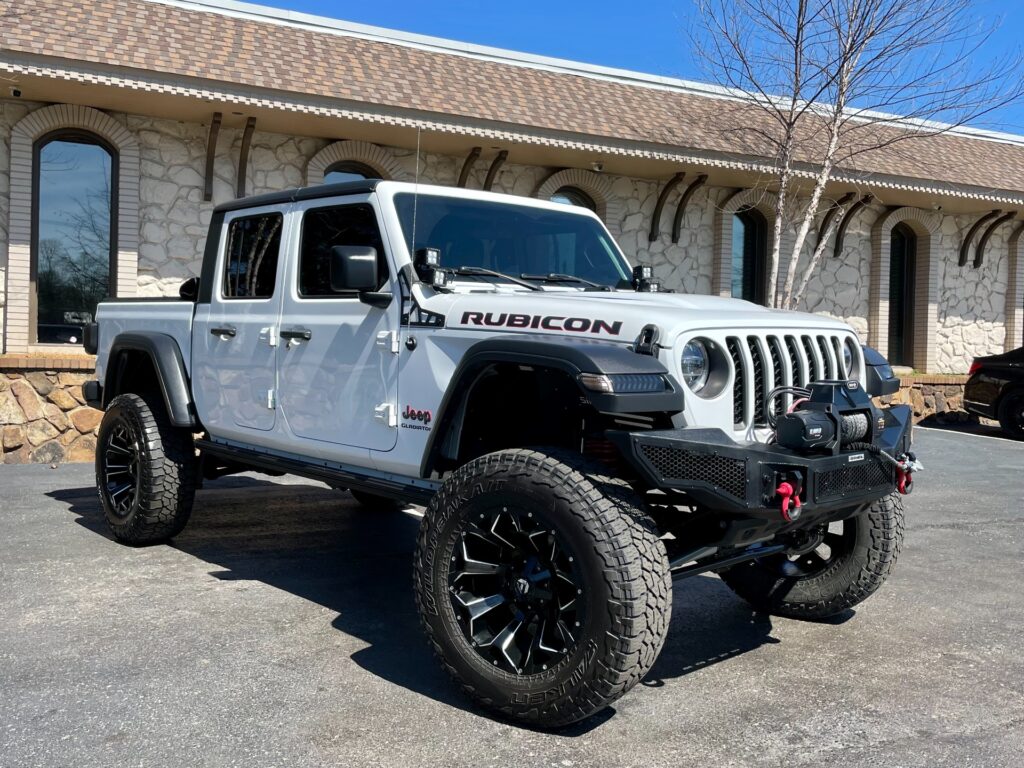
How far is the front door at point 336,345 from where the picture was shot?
4383 mm

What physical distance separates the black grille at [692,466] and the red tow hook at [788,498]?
0.51ft

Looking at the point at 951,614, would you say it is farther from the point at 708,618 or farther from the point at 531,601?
the point at 531,601

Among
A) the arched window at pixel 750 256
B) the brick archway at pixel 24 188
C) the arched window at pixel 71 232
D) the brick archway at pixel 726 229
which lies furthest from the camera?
the arched window at pixel 750 256

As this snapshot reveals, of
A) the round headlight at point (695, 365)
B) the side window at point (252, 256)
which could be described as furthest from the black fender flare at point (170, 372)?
the round headlight at point (695, 365)

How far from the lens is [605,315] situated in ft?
12.0

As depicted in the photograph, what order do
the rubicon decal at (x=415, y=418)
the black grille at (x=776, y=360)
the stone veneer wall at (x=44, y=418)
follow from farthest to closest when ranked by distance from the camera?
the stone veneer wall at (x=44, y=418), the rubicon decal at (x=415, y=418), the black grille at (x=776, y=360)

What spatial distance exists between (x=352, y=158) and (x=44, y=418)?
4.76 meters

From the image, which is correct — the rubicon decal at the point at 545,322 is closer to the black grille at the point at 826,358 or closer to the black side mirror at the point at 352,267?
the black side mirror at the point at 352,267

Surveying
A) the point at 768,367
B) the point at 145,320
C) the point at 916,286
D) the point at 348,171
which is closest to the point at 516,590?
the point at 768,367

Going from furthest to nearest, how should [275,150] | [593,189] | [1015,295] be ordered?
[1015,295] < [593,189] < [275,150]

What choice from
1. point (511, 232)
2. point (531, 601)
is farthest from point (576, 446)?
point (511, 232)

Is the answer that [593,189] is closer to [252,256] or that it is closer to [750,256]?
[750,256]

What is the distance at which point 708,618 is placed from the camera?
16.4 feet

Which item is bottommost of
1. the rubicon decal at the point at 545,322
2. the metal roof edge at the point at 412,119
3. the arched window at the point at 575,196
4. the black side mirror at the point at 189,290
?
the rubicon decal at the point at 545,322
